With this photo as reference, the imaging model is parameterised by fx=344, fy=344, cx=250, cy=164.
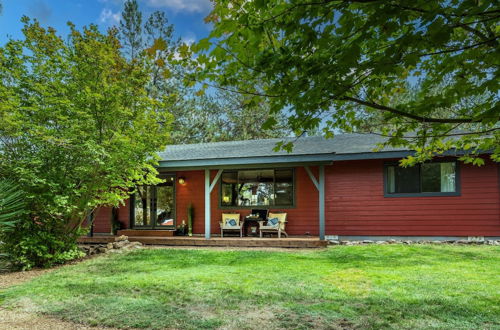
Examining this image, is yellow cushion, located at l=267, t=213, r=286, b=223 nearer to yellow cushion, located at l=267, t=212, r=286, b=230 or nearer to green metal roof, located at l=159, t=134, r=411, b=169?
yellow cushion, located at l=267, t=212, r=286, b=230

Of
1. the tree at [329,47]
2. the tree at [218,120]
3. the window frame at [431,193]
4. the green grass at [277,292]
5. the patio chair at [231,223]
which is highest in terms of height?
the tree at [218,120]

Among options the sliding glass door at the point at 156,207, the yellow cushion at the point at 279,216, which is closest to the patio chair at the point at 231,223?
the yellow cushion at the point at 279,216

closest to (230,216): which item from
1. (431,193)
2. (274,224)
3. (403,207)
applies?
(274,224)

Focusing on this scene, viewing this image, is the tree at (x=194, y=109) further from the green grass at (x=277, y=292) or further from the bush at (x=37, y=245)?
the green grass at (x=277, y=292)

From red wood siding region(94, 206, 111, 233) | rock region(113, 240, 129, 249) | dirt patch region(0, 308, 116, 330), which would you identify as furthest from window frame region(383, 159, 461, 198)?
red wood siding region(94, 206, 111, 233)

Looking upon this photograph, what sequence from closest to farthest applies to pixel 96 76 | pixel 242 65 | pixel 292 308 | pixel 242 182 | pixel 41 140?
pixel 242 65 < pixel 292 308 < pixel 41 140 < pixel 96 76 < pixel 242 182

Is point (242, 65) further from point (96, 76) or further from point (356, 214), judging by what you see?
point (356, 214)

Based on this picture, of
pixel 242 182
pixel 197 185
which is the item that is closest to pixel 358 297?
pixel 242 182

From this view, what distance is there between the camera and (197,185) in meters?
11.0

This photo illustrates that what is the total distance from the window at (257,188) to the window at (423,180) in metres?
2.80

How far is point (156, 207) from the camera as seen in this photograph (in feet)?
37.1

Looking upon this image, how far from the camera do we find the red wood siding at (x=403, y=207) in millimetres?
8695

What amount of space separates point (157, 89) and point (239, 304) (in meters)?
19.8

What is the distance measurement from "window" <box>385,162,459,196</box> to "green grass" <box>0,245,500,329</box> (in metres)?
2.36
